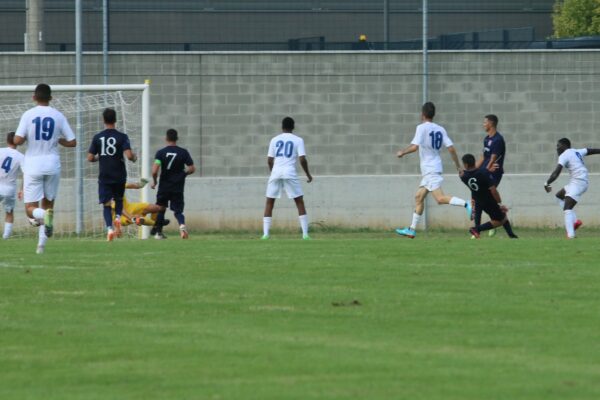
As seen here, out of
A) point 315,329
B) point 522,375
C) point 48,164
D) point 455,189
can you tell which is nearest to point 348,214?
point 455,189

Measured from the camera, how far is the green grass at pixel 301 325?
779 centimetres

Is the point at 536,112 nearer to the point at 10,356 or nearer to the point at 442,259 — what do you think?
the point at 442,259

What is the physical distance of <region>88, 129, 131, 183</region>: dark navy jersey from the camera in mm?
20203

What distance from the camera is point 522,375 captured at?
794 centimetres

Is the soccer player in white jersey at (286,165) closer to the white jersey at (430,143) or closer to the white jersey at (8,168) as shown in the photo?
the white jersey at (430,143)

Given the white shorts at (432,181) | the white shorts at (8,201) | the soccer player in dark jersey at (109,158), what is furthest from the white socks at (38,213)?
the white shorts at (432,181)

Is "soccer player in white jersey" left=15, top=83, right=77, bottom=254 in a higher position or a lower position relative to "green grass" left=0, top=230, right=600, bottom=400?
higher

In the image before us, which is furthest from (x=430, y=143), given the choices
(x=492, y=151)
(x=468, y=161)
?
(x=492, y=151)

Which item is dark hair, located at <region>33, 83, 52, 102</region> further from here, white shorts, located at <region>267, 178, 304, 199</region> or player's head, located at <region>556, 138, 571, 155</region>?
player's head, located at <region>556, 138, 571, 155</region>

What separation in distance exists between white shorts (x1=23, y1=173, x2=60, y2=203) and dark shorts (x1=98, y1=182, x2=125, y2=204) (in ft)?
12.9

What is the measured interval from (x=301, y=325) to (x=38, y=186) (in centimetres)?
704

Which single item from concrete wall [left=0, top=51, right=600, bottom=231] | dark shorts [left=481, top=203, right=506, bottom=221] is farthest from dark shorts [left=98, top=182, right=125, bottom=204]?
concrete wall [left=0, top=51, right=600, bottom=231]

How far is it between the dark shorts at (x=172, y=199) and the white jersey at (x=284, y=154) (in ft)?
5.55

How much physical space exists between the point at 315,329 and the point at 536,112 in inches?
787
